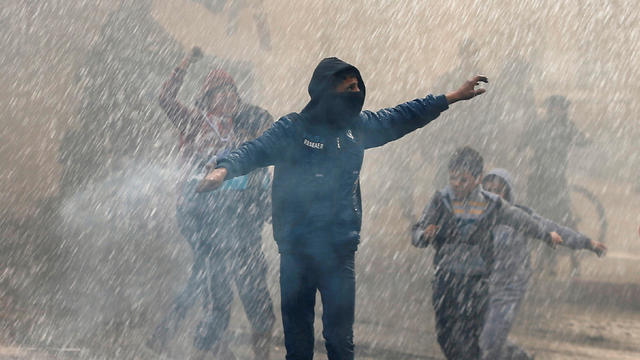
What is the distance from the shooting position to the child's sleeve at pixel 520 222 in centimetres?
521

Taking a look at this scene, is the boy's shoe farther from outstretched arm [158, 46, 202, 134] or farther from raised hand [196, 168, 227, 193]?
raised hand [196, 168, 227, 193]

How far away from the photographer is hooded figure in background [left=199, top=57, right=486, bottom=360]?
3.65 metres

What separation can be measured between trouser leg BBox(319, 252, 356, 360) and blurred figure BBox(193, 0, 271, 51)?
8.04 metres

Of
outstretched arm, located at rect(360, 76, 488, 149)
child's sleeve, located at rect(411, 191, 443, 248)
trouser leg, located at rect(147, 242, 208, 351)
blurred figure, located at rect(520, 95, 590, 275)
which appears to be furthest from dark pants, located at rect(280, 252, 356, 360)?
blurred figure, located at rect(520, 95, 590, 275)

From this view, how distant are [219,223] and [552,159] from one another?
304 inches

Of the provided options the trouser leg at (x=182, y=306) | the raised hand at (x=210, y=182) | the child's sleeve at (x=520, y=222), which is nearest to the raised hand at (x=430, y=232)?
the child's sleeve at (x=520, y=222)

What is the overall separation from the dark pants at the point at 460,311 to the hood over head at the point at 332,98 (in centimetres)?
187

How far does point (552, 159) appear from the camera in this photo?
11.6 meters

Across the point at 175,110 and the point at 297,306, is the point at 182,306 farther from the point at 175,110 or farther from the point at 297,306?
the point at 297,306

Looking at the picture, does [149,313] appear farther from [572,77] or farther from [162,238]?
[572,77]

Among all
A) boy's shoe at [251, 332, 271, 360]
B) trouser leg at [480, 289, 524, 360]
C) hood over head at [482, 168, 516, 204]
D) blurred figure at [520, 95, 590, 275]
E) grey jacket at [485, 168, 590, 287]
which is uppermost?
blurred figure at [520, 95, 590, 275]

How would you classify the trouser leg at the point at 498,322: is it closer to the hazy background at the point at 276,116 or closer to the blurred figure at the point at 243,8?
the hazy background at the point at 276,116

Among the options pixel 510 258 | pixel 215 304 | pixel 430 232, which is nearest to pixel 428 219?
pixel 430 232

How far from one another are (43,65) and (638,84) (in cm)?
952
